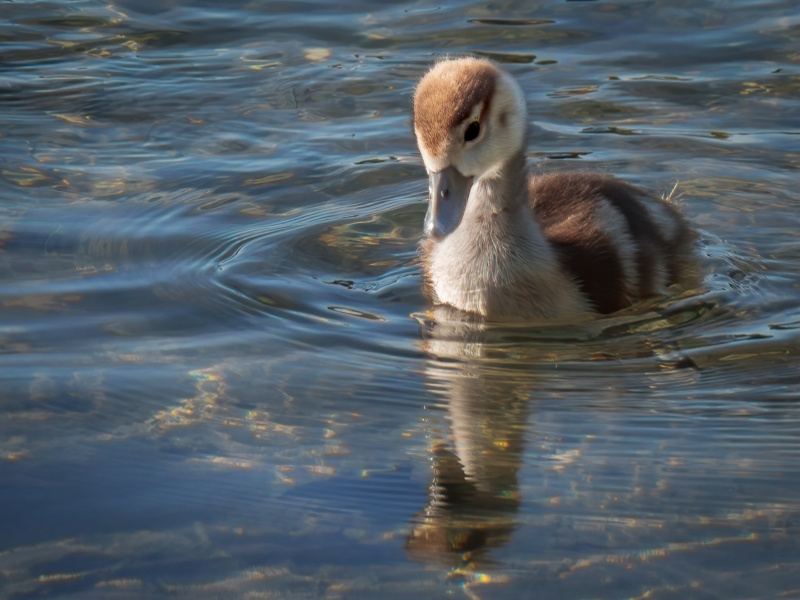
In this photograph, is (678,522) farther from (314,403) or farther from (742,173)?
(742,173)

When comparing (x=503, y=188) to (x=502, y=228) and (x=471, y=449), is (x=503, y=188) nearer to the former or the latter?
(x=502, y=228)

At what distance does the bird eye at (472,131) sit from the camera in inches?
158

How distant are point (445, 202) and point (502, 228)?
0.31m

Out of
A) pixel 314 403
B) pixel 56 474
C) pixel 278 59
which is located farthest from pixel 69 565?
pixel 278 59

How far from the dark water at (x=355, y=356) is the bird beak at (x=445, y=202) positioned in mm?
364

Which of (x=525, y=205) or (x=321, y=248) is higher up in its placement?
(x=525, y=205)

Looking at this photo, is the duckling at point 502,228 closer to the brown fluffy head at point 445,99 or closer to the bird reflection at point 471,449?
the brown fluffy head at point 445,99

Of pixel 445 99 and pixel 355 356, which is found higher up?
pixel 445 99

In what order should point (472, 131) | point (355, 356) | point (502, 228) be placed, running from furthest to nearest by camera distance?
point (502, 228), point (472, 131), point (355, 356)

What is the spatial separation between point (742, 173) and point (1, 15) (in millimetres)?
5463

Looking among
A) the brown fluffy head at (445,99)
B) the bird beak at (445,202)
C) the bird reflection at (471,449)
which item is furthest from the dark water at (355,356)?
the brown fluffy head at (445,99)

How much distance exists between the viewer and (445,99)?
3918mm

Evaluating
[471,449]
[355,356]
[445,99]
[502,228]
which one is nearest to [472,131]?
[445,99]

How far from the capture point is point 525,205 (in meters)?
4.24
